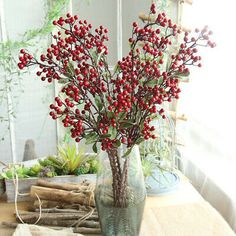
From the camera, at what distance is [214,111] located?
5.13 feet

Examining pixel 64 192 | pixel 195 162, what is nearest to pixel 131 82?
pixel 64 192

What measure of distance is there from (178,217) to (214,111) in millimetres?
591

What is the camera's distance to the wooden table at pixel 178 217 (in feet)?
3.47

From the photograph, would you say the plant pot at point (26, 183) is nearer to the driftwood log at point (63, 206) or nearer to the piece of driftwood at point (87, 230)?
the driftwood log at point (63, 206)

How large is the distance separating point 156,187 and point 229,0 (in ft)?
2.45

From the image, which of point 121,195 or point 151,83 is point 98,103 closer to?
point 151,83

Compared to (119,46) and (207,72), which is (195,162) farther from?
(119,46)

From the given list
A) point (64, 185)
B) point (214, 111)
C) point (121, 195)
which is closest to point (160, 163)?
point (214, 111)

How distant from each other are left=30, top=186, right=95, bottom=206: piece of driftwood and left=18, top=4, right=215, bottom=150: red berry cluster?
38cm

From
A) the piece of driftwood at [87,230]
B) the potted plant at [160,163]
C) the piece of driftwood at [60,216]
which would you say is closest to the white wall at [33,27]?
the potted plant at [160,163]

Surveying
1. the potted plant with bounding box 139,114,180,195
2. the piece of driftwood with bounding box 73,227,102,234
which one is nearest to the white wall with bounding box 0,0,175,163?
the potted plant with bounding box 139,114,180,195

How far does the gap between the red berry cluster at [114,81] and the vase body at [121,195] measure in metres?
0.09

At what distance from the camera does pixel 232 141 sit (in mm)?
1443

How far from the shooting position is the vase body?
0.92 m
